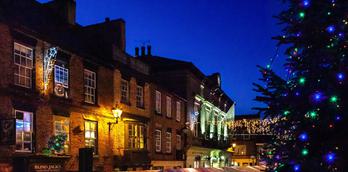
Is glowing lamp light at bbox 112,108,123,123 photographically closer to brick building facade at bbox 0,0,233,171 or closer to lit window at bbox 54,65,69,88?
brick building facade at bbox 0,0,233,171

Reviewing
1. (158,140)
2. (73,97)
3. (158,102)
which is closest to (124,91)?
(158,102)

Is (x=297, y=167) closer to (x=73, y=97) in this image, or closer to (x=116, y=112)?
(x=73, y=97)

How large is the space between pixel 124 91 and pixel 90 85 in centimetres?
357

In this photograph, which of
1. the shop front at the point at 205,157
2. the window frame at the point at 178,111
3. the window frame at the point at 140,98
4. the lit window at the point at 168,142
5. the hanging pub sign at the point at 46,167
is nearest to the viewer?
the hanging pub sign at the point at 46,167

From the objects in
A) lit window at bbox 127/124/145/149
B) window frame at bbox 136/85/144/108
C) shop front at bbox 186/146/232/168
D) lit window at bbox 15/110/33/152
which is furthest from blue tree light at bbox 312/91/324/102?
shop front at bbox 186/146/232/168

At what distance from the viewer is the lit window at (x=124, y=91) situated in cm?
2358

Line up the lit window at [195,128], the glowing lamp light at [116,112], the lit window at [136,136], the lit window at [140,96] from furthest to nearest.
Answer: the lit window at [195,128] < the lit window at [140,96] < the lit window at [136,136] < the glowing lamp light at [116,112]

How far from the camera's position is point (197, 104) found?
39.1m

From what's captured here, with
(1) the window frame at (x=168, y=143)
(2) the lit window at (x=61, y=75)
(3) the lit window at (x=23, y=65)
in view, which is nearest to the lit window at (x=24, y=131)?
(3) the lit window at (x=23, y=65)

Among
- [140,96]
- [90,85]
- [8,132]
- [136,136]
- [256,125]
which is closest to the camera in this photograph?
[8,132]

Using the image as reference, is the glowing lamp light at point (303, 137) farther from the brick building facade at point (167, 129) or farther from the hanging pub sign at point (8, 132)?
the brick building facade at point (167, 129)

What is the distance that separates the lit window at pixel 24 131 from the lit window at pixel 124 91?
→ 7.54m

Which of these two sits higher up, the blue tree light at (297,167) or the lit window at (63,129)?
the lit window at (63,129)

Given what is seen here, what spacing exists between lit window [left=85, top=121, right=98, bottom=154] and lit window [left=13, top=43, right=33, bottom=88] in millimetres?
4245
